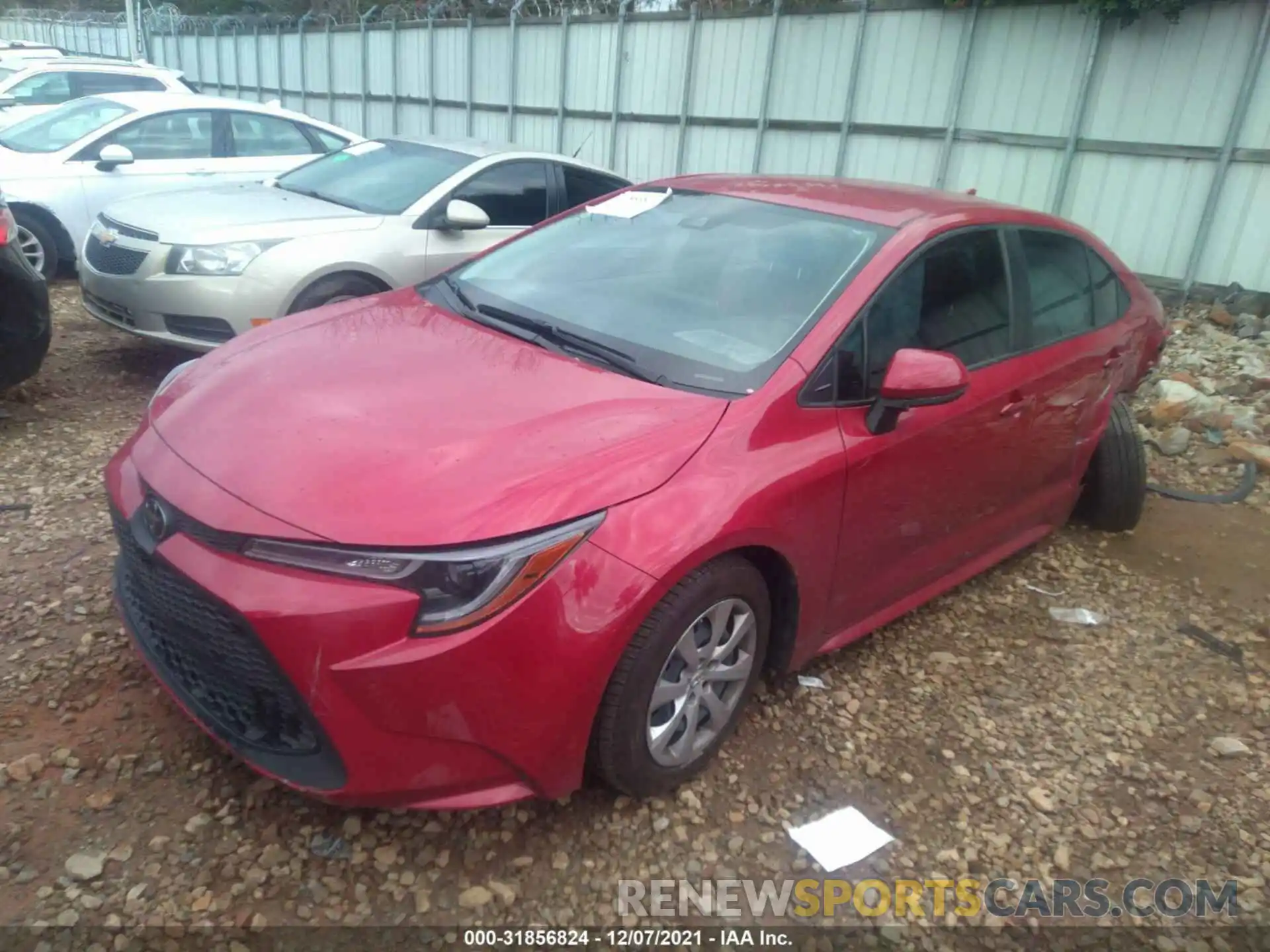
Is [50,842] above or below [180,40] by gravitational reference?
below

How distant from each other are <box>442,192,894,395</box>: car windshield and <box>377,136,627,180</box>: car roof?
2886 mm

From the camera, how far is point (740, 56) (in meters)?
10.4

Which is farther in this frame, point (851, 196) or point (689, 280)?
point (851, 196)

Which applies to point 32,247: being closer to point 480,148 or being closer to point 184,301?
point 184,301

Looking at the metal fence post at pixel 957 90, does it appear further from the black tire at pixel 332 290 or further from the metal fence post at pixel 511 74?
the metal fence post at pixel 511 74

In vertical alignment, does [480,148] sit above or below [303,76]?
above

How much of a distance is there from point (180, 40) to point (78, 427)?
22215 mm

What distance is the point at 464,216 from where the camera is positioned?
18.3 feet

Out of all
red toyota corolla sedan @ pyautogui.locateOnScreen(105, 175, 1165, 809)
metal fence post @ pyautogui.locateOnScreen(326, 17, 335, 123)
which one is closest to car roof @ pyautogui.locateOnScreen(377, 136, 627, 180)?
red toyota corolla sedan @ pyautogui.locateOnScreen(105, 175, 1165, 809)

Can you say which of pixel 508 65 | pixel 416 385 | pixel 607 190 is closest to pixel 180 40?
pixel 508 65

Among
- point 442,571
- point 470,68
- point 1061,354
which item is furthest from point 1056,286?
point 470,68

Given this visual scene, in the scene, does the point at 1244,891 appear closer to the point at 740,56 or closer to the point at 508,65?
the point at 740,56

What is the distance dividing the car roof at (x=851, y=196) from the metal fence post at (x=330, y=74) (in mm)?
15809

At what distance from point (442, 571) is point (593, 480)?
0.43m
